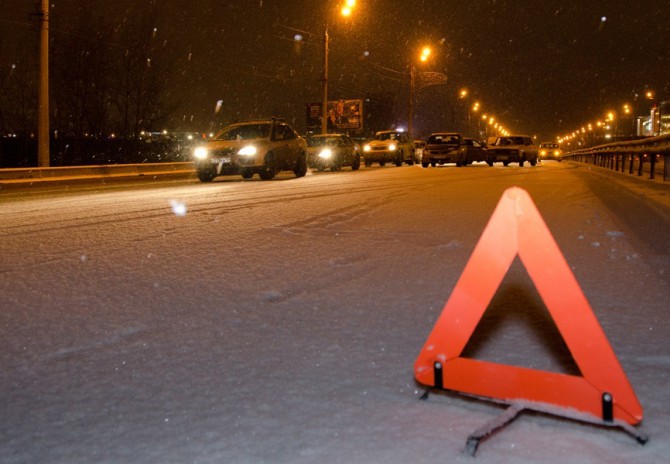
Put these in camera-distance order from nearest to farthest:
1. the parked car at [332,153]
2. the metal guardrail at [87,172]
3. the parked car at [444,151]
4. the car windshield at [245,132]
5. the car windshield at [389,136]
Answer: the metal guardrail at [87,172]
the car windshield at [245,132]
the parked car at [332,153]
the parked car at [444,151]
the car windshield at [389,136]

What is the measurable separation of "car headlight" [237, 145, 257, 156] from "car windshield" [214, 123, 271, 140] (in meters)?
Result: 0.77

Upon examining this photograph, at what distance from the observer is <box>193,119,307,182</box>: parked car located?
68.9ft

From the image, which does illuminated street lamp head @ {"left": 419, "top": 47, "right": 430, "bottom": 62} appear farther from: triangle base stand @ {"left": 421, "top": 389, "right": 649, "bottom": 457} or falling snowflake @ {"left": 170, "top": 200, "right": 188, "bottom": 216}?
triangle base stand @ {"left": 421, "top": 389, "right": 649, "bottom": 457}

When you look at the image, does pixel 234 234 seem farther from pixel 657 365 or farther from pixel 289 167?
pixel 289 167

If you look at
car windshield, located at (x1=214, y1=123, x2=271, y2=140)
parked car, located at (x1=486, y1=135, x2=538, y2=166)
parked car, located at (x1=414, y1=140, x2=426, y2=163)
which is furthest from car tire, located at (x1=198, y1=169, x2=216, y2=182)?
parked car, located at (x1=414, y1=140, x2=426, y2=163)

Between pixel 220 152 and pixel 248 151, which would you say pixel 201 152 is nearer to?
pixel 220 152

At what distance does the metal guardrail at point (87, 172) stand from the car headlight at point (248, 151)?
4.77 meters

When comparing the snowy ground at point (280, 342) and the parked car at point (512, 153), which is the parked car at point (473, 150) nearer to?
the parked car at point (512, 153)

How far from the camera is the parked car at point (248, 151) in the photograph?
21000 mm

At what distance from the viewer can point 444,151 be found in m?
35.7

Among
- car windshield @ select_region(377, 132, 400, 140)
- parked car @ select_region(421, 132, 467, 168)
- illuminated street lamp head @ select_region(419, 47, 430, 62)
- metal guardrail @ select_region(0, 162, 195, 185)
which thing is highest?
illuminated street lamp head @ select_region(419, 47, 430, 62)

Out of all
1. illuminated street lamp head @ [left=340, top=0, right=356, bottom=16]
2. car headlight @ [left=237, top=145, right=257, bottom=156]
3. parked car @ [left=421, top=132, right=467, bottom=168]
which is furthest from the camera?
illuminated street lamp head @ [left=340, top=0, right=356, bottom=16]

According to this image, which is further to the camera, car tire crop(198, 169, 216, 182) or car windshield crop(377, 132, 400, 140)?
car windshield crop(377, 132, 400, 140)

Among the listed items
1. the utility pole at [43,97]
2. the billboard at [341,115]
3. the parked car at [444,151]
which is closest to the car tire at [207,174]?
the utility pole at [43,97]
